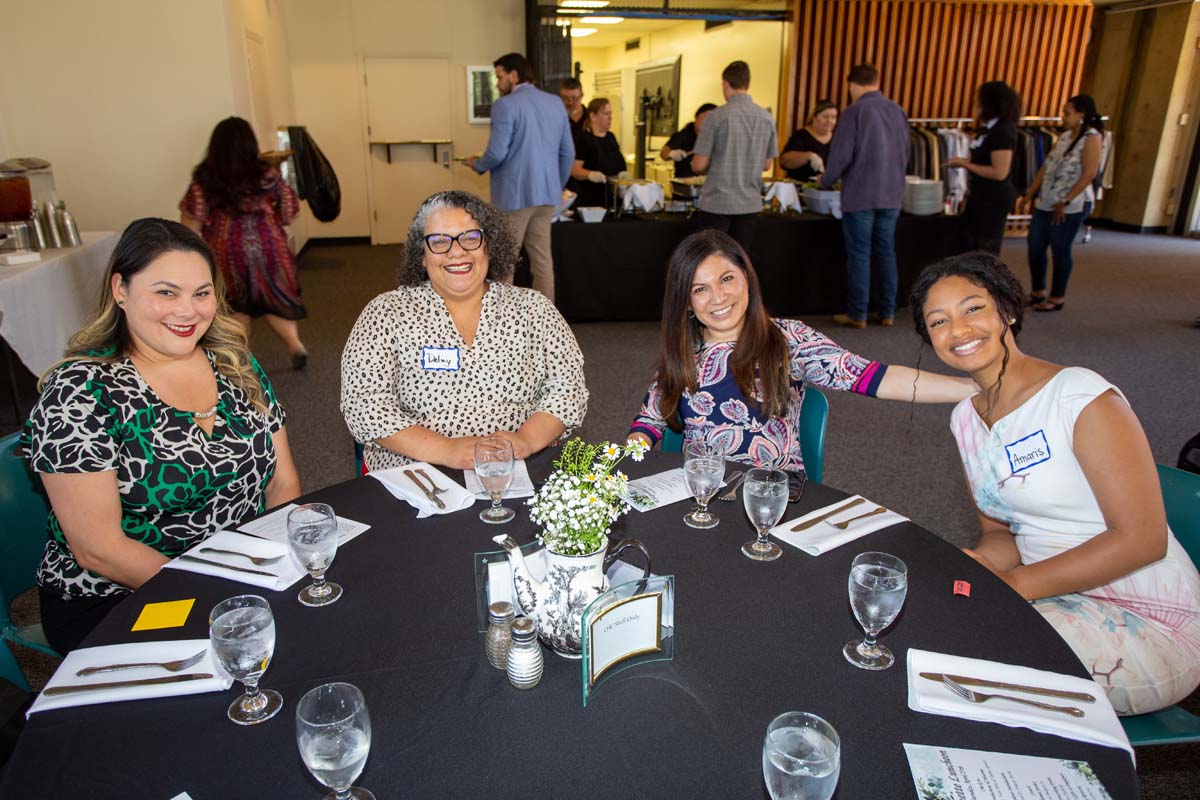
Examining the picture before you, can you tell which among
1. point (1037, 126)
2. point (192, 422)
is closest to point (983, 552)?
point (192, 422)

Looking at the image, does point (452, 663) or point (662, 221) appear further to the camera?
point (662, 221)

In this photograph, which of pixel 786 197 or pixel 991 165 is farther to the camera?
pixel 786 197

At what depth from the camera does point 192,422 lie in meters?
1.68

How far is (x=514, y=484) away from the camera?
68.0 inches

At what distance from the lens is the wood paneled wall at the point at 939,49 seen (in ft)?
31.6

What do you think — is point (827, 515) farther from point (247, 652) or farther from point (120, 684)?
point (120, 684)

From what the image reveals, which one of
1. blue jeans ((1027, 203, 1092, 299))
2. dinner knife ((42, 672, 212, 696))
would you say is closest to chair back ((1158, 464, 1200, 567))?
dinner knife ((42, 672, 212, 696))

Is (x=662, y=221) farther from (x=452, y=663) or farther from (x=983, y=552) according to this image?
(x=452, y=663)

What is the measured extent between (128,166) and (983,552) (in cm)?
623

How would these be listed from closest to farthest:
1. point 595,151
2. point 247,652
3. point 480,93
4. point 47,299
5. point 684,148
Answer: point 247,652 < point 47,299 < point 595,151 < point 684,148 < point 480,93

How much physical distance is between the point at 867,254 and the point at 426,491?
4.89 m

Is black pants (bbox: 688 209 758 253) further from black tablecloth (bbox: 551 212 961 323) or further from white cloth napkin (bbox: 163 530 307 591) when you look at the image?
white cloth napkin (bbox: 163 530 307 591)

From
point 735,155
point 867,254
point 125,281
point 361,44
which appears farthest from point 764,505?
point 361,44

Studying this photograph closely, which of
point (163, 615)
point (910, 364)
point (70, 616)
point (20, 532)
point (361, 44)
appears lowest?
point (910, 364)
